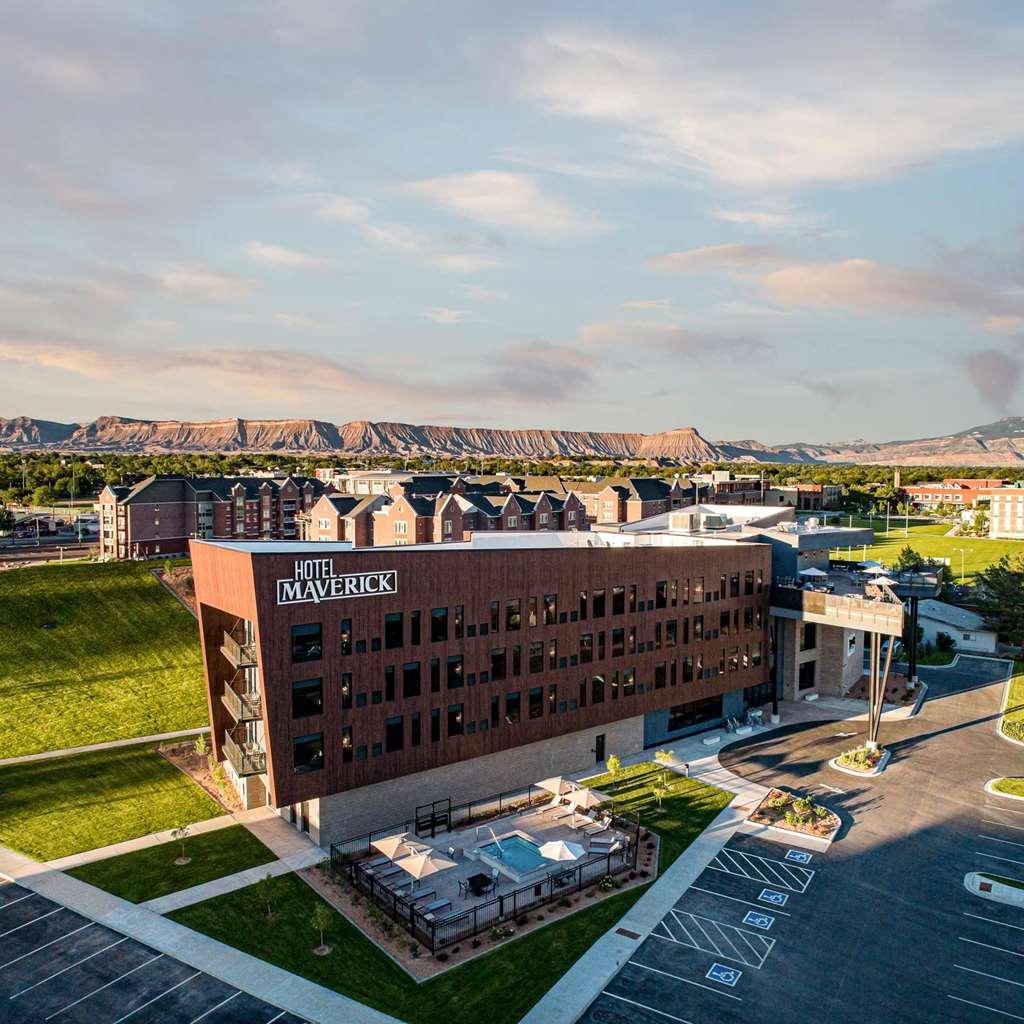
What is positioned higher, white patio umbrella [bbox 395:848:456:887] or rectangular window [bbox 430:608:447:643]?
rectangular window [bbox 430:608:447:643]

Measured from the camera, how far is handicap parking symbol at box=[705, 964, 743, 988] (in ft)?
87.3

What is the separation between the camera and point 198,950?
28.2 meters

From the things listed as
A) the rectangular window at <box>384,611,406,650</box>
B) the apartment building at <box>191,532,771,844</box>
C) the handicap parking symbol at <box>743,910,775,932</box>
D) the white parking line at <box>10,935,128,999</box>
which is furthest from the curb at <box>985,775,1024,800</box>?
the white parking line at <box>10,935,128,999</box>

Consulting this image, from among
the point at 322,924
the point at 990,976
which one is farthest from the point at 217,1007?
the point at 990,976

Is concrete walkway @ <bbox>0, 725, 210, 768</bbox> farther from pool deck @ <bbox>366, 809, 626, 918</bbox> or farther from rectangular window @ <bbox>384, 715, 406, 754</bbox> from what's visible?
pool deck @ <bbox>366, 809, 626, 918</bbox>

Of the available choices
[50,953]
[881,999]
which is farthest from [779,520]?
[50,953]

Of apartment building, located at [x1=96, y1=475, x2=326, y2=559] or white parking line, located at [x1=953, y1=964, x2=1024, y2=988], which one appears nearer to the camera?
white parking line, located at [x1=953, y1=964, x2=1024, y2=988]

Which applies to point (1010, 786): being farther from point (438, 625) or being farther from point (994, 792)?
point (438, 625)

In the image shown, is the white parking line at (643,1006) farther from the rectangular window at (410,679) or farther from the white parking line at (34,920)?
the rectangular window at (410,679)

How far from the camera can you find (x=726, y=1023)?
24469 millimetres

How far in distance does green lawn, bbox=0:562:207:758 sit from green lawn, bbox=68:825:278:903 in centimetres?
1927

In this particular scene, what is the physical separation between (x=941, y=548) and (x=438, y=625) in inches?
5119

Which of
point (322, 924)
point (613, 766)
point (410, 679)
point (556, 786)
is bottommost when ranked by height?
point (556, 786)

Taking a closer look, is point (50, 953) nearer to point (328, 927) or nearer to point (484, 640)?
point (328, 927)
